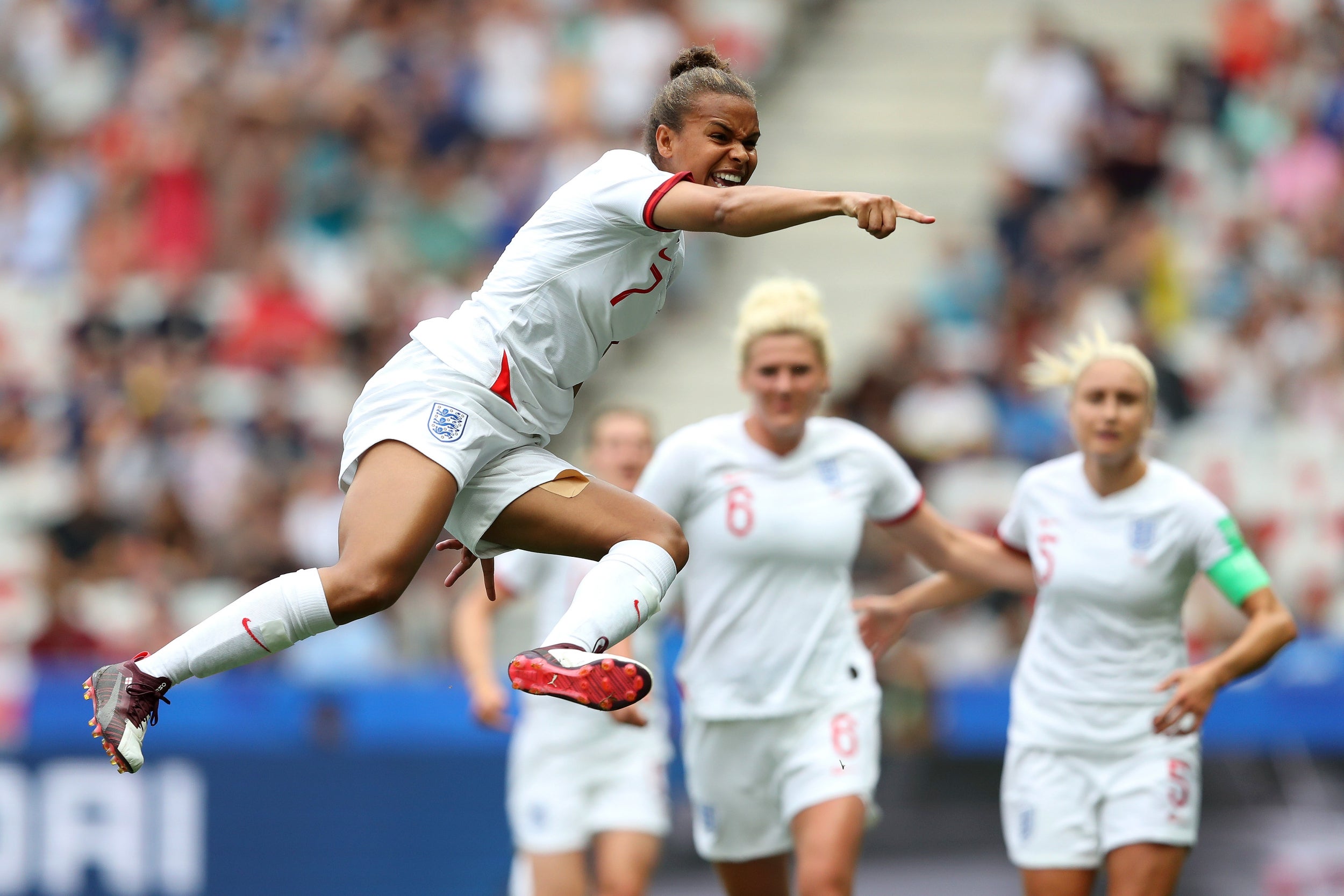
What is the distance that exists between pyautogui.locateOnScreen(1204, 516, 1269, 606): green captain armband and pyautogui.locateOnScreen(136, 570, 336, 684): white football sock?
3.18m

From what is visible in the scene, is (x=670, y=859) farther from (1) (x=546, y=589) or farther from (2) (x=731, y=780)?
(2) (x=731, y=780)

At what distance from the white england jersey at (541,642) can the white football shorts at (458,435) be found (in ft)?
7.48

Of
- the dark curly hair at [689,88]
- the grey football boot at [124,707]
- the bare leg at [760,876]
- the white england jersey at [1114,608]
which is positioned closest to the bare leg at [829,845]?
the bare leg at [760,876]

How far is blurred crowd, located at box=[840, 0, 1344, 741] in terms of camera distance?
37.0 feet

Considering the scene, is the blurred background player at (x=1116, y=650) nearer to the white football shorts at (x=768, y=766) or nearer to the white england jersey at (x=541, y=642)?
the white football shorts at (x=768, y=766)

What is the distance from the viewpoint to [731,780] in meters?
6.73

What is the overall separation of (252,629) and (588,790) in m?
2.88

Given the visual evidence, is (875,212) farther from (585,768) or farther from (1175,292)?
(1175,292)

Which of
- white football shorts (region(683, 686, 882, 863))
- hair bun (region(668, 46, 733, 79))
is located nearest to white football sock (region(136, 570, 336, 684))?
hair bun (region(668, 46, 733, 79))

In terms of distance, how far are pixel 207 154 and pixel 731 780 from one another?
9225mm

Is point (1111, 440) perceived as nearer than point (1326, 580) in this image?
Yes

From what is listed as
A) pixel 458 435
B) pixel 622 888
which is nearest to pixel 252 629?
pixel 458 435

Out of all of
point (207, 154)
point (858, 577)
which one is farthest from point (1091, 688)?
point (207, 154)

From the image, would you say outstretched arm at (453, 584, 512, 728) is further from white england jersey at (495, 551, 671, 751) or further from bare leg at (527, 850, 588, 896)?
bare leg at (527, 850, 588, 896)
